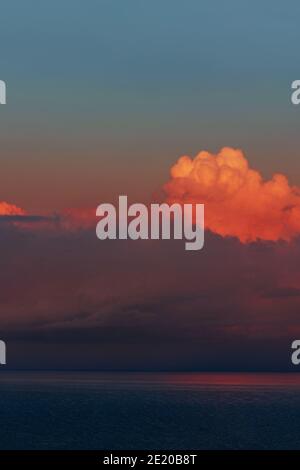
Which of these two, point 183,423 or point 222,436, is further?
point 183,423

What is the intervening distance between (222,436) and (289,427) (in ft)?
87.7

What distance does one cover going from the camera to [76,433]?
172500 millimetres
